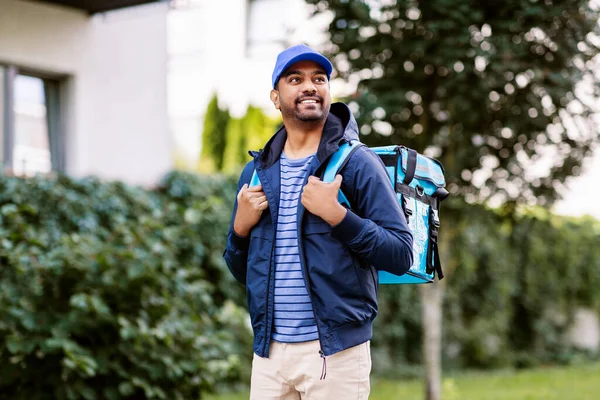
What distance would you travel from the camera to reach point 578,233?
46.2 ft

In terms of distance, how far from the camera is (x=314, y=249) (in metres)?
2.76

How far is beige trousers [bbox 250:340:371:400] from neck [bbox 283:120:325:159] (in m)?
0.66

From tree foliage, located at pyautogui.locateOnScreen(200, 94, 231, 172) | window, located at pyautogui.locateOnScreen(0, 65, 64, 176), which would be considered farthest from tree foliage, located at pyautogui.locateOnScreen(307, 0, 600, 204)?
tree foliage, located at pyautogui.locateOnScreen(200, 94, 231, 172)

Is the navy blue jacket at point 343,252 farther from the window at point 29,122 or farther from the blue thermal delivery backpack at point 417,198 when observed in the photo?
the window at point 29,122

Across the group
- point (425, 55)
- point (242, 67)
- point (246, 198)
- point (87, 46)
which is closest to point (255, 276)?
point (246, 198)

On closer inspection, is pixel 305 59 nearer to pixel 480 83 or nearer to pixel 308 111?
pixel 308 111

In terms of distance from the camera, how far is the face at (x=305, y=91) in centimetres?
282

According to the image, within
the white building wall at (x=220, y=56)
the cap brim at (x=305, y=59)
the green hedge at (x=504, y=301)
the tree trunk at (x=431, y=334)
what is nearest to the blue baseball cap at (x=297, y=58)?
the cap brim at (x=305, y=59)

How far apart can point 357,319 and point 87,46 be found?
7.65 meters

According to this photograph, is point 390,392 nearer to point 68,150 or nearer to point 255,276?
point 68,150

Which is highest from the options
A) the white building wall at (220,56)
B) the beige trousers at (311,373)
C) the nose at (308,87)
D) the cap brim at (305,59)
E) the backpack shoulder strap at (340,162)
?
the white building wall at (220,56)

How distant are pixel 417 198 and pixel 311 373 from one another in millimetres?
740

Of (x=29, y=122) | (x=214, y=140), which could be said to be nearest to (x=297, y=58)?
(x=29, y=122)

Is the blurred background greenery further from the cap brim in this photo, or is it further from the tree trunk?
the cap brim
